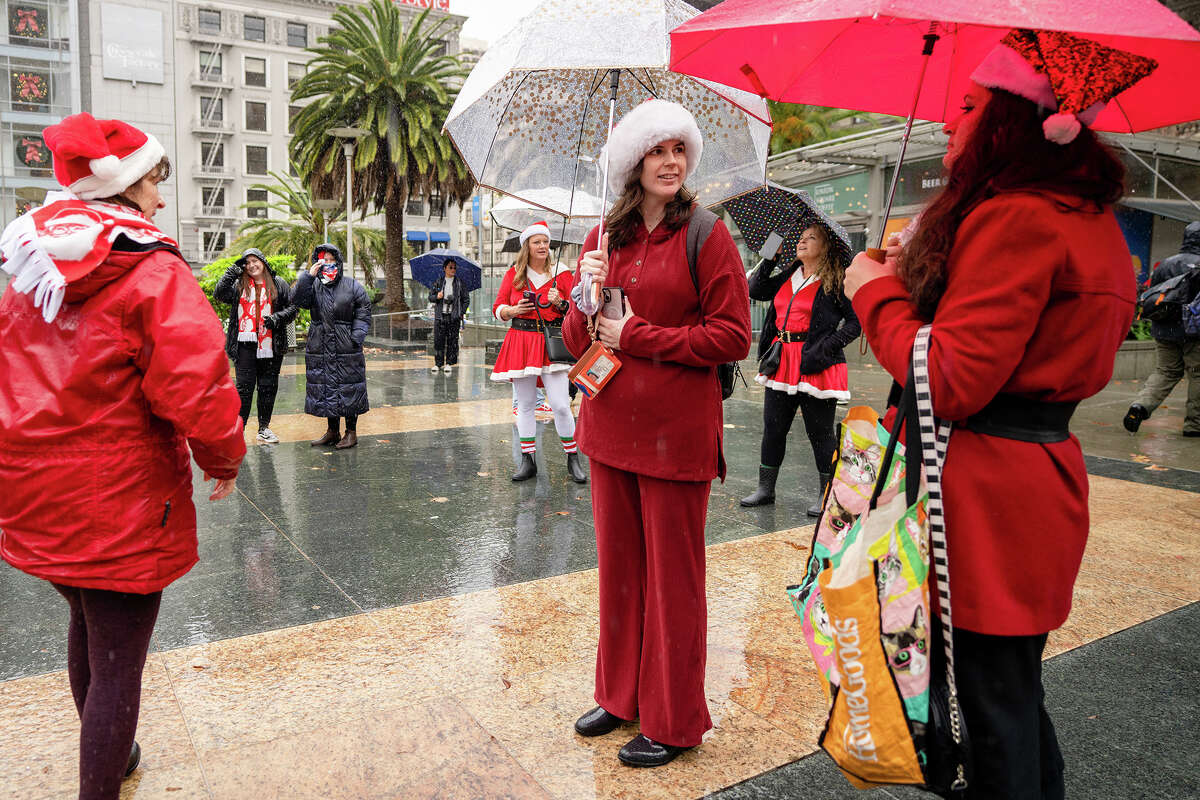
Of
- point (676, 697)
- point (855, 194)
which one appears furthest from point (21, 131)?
point (676, 697)

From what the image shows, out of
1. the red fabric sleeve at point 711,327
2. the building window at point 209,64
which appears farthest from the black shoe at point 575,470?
the building window at point 209,64

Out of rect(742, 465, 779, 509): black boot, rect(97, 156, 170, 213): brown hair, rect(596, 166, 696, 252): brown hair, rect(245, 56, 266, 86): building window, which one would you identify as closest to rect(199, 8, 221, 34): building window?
rect(245, 56, 266, 86): building window

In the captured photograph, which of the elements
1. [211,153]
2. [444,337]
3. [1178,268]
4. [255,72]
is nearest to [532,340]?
[1178,268]

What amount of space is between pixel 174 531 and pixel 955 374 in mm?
2044

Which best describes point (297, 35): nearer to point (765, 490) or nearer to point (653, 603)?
point (765, 490)

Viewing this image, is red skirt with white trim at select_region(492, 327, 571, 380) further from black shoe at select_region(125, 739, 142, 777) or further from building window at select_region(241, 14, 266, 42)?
building window at select_region(241, 14, 266, 42)

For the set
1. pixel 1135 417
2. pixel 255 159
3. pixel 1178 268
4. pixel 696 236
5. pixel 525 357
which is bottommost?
pixel 1135 417

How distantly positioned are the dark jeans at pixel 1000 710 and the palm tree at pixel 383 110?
2345 centimetres

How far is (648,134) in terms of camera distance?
281 centimetres

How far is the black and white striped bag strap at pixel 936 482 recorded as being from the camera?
1772mm

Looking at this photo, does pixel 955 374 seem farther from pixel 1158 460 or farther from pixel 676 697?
pixel 1158 460

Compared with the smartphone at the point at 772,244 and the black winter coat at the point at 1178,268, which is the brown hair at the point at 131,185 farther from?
the black winter coat at the point at 1178,268

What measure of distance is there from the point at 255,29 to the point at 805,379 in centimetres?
6398

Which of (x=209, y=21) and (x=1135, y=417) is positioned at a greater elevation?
(x=209, y=21)
